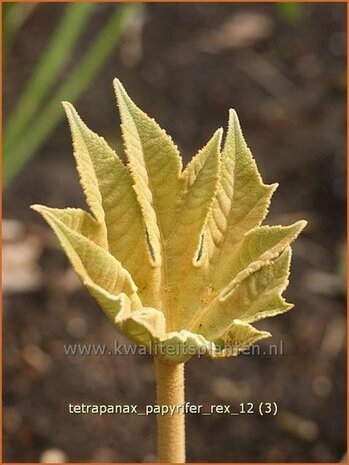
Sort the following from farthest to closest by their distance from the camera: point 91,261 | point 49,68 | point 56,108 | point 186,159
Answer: point 186,159, point 56,108, point 49,68, point 91,261

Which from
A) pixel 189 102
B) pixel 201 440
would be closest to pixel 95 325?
pixel 201 440

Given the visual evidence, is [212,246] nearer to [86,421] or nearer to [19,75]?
[86,421]

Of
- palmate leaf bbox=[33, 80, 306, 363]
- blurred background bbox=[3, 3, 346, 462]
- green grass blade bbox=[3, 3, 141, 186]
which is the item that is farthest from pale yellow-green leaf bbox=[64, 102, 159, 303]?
green grass blade bbox=[3, 3, 141, 186]

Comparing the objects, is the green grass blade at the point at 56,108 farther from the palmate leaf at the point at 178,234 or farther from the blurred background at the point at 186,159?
the palmate leaf at the point at 178,234

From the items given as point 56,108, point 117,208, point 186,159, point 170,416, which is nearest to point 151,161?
point 117,208

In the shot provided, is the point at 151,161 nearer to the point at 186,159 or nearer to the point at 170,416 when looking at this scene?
the point at 170,416

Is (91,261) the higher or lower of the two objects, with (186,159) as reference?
lower

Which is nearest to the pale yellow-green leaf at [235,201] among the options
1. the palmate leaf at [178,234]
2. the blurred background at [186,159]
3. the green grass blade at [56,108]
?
the palmate leaf at [178,234]
